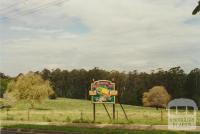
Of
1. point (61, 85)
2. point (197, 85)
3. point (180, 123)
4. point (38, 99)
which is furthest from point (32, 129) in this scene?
point (61, 85)

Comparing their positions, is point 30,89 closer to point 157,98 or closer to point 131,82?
point 157,98

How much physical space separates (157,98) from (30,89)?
28204 mm

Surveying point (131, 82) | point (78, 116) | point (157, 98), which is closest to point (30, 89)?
point (157, 98)

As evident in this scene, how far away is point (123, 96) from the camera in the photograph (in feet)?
413

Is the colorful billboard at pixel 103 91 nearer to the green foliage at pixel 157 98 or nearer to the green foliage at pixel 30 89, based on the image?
the green foliage at pixel 30 89

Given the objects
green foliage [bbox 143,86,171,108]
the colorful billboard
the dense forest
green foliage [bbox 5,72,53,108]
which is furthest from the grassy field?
the dense forest

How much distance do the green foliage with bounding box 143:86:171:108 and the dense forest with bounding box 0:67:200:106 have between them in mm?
7155

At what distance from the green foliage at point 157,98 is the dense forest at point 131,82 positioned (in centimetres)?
715

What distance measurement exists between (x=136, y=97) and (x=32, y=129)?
88599 millimetres

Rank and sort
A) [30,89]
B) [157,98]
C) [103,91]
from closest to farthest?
[103,91], [30,89], [157,98]

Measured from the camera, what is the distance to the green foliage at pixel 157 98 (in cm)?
10017

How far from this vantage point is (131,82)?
5463 inches

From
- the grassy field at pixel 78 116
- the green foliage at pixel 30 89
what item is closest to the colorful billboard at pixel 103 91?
the grassy field at pixel 78 116

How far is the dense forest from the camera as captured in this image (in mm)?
117287
